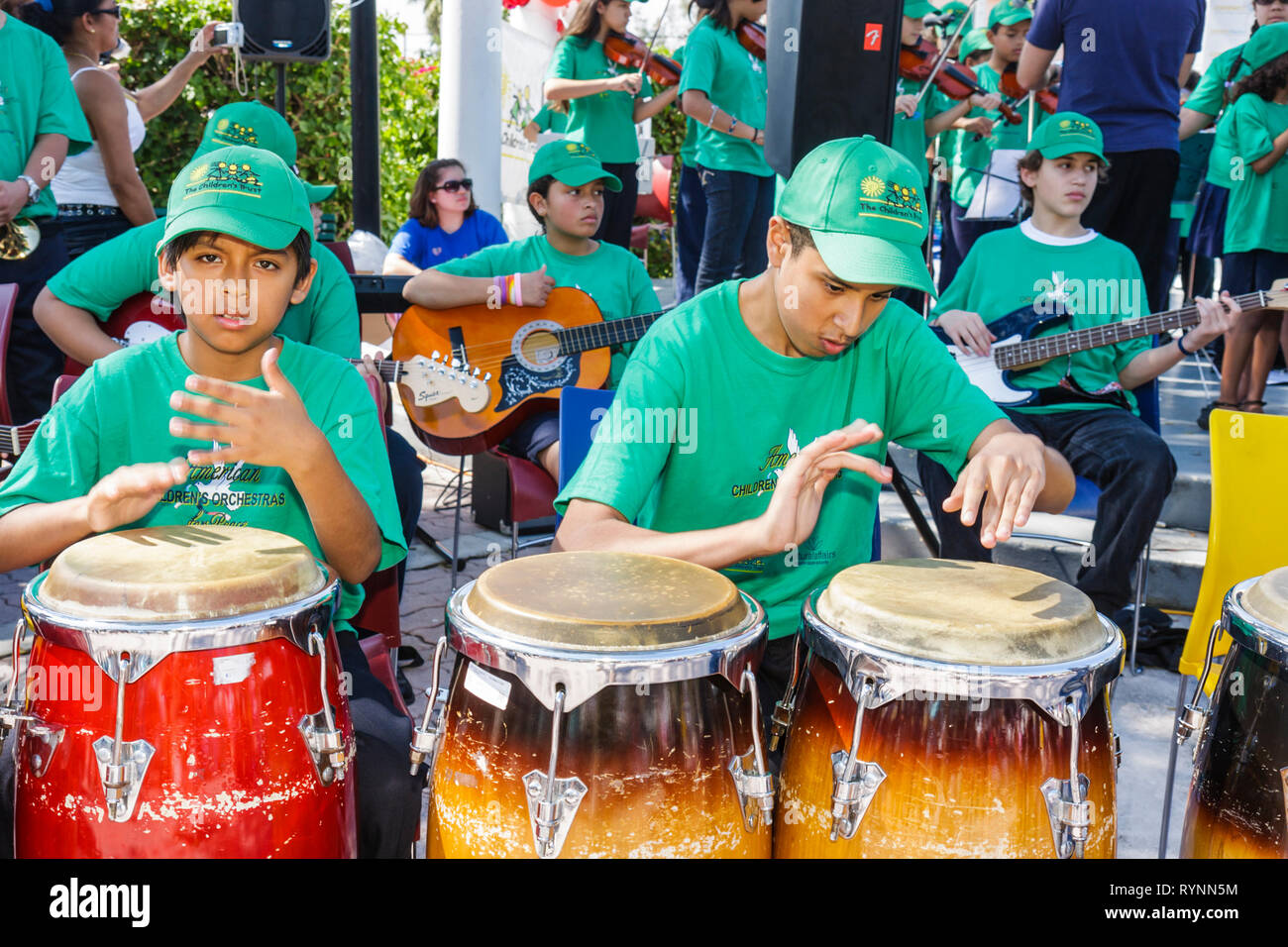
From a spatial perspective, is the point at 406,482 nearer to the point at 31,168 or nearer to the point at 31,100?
the point at 31,168

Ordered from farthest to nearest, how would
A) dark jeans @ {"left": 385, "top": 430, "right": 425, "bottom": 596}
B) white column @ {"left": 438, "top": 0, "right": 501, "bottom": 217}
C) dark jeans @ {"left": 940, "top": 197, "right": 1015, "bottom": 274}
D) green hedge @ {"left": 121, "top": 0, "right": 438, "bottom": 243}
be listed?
green hedge @ {"left": 121, "top": 0, "right": 438, "bottom": 243}
white column @ {"left": 438, "top": 0, "right": 501, "bottom": 217}
dark jeans @ {"left": 940, "top": 197, "right": 1015, "bottom": 274}
dark jeans @ {"left": 385, "top": 430, "right": 425, "bottom": 596}

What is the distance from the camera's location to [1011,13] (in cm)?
623

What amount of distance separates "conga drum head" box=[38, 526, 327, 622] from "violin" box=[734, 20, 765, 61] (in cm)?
449

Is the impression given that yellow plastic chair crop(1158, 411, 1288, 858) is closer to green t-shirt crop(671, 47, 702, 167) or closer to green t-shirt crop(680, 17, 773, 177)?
green t-shirt crop(680, 17, 773, 177)

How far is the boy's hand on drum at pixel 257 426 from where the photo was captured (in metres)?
1.61

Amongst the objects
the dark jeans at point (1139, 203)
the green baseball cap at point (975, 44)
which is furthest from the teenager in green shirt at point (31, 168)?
the green baseball cap at point (975, 44)

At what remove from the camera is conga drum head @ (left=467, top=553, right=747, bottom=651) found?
4.59 ft

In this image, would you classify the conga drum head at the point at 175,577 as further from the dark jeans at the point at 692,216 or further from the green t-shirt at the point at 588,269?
the dark jeans at the point at 692,216

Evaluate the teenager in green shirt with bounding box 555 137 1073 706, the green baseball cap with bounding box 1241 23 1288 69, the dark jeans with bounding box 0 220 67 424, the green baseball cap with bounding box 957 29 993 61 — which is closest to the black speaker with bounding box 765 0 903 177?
the teenager in green shirt with bounding box 555 137 1073 706

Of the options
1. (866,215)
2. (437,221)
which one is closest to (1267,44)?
(437,221)

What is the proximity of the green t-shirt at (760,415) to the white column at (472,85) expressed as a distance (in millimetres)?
6097

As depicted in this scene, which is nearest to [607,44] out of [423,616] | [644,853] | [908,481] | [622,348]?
[622,348]
